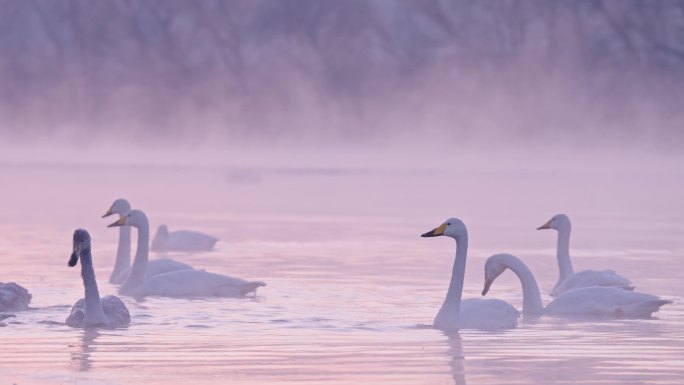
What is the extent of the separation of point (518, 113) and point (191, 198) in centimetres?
8763

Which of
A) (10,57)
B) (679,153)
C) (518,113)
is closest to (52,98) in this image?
(10,57)

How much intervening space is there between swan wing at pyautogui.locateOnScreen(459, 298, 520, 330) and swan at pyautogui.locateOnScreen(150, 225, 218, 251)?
9406 mm

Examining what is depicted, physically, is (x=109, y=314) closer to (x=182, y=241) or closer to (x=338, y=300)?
(x=338, y=300)

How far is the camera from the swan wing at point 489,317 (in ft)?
47.0

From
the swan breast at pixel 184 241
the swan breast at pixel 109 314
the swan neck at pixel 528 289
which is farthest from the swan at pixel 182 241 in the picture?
the swan breast at pixel 109 314

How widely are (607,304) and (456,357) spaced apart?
311cm

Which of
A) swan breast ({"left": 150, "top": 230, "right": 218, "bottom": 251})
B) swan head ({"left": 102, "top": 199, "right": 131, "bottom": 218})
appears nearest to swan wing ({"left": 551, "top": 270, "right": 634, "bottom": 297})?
swan head ({"left": 102, "top": 199, "right": 131, "bottom": 218})

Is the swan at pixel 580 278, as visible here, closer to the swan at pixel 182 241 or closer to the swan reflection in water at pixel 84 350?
the swan reflection in water at pixel 84 350

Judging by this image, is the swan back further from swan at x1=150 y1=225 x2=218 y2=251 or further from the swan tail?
swan at x1=150 y1=225 x2=218 y2=251

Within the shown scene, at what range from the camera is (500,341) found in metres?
13.5

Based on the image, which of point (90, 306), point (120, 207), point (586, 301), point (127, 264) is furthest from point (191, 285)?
point (120, 207)

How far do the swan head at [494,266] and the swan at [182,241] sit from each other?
27.3ft

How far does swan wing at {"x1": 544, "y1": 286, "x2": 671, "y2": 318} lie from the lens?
49.8 feet

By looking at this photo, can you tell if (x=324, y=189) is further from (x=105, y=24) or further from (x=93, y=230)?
(x=105, y=24)
